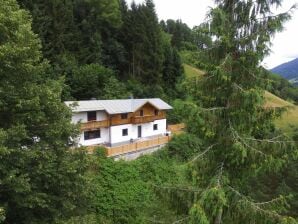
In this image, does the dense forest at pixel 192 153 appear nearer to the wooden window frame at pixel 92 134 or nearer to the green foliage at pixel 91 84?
the wooden window frame at pixel 92 134

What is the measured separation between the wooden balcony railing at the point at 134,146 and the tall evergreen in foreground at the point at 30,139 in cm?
1251

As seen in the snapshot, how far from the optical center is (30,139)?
14.4m

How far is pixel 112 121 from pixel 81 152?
1676cm

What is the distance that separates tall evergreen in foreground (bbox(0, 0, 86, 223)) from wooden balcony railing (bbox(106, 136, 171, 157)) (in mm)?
12506

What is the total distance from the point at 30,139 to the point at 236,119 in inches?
369

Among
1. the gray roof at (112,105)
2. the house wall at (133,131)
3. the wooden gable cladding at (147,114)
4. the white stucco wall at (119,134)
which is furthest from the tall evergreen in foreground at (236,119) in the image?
the wooden gable cladding at (147,114)

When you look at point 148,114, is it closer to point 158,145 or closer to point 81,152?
point 158,145

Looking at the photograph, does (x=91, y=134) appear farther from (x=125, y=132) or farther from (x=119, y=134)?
(x=125, y=132)

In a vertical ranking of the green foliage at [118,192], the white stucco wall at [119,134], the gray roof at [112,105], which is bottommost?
the green foliage at [118,192]

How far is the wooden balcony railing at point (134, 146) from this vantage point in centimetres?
2787

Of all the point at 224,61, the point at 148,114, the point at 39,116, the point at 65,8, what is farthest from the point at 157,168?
the point at 65,8

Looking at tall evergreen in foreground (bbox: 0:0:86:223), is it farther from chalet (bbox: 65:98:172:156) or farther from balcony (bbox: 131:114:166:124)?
balcony (bbox: 131:114:166:124)

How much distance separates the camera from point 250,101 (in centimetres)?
791

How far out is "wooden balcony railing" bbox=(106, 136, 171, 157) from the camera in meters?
27.9
